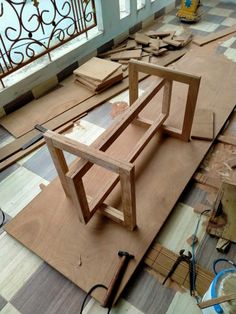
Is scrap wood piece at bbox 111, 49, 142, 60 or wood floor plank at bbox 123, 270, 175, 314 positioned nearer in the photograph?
wood floor plank at bbox 123, 270, 175, 314

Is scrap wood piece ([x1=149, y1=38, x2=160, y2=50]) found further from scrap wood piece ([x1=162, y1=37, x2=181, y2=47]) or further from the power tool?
the power tool

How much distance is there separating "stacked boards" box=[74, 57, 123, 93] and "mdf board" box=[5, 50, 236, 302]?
594 mm

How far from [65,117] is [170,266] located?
50.5 inches

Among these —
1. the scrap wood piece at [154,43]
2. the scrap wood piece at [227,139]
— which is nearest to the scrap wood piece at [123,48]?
the scrap wood piece at [154,43]

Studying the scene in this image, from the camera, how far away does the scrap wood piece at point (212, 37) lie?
8.89 ft

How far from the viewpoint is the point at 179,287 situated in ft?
3.74

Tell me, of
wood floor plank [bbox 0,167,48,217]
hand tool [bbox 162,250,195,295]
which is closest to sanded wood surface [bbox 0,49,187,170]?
wood floor plank [bbox 0,167,48,217]

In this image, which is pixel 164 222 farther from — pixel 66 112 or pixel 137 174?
pixel 66 112

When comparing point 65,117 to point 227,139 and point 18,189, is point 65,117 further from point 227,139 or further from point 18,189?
point 227,139

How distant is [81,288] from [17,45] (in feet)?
5.89

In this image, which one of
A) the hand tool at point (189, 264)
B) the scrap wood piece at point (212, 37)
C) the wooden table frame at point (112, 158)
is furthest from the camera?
the scrap wood piece at point (212, 37)

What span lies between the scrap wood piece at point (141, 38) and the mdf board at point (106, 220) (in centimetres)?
131

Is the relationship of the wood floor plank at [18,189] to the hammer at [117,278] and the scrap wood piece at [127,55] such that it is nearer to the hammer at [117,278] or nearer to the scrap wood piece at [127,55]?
the hammer at [117,278]

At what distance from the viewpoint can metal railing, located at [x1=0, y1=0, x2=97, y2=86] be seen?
1.96 metres
